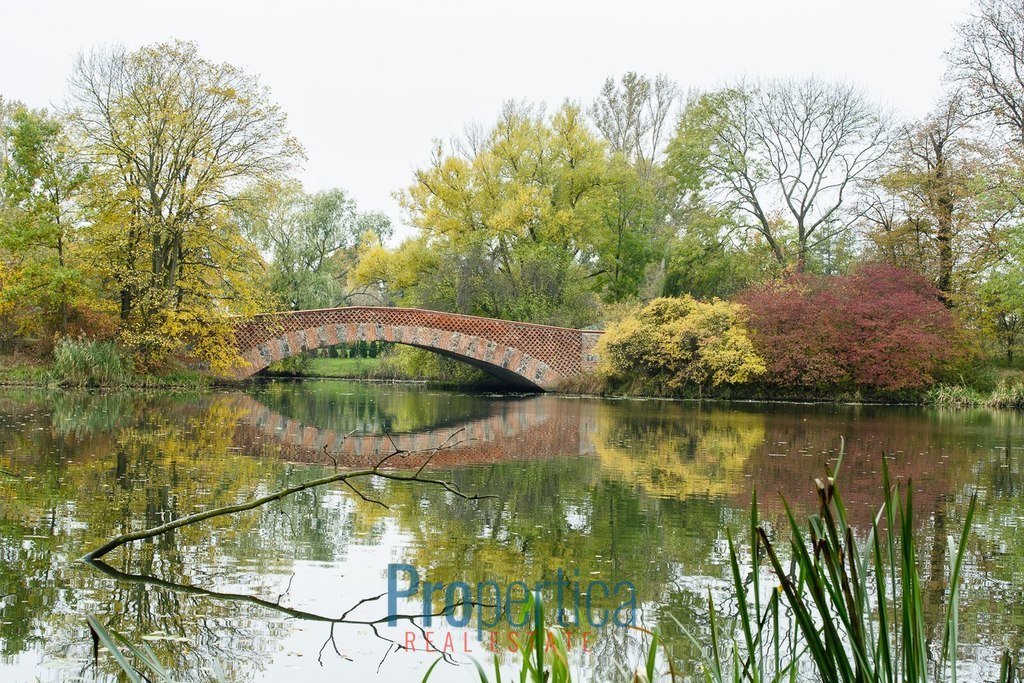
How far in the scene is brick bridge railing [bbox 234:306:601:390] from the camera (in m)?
24.6

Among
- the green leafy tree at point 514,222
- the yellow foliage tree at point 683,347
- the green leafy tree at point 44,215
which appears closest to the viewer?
the green leafy tree at point 44,215

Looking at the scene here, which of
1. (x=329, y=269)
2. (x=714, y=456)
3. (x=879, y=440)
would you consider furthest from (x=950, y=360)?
(x=329, y=269)

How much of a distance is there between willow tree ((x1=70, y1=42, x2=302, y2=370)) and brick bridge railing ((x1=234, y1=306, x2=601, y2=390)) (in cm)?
200

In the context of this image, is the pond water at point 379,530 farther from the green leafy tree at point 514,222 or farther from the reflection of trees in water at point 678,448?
the green leafy tree at point 514,222

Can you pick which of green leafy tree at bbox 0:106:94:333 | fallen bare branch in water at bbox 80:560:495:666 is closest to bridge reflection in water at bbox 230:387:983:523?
fallen bare branch in water at bbox 80:560:495:666

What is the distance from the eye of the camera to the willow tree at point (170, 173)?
20859 mm

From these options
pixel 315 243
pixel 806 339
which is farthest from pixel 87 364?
pixel 315 243

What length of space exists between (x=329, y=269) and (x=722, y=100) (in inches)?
815

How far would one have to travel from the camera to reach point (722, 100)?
1245 inches

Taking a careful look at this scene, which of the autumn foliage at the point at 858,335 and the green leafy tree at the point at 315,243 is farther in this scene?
the green leafy tree at the point at 315,243

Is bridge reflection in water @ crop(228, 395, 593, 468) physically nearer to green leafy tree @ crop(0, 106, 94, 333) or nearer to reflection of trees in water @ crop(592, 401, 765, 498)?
reflection of trees in water @ crop(592, 401, 765, 498)

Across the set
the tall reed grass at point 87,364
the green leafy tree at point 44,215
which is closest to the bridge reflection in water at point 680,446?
the tall reed grass at point 87,364

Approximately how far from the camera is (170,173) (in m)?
21.9

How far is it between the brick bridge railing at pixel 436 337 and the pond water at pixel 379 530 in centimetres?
1163
